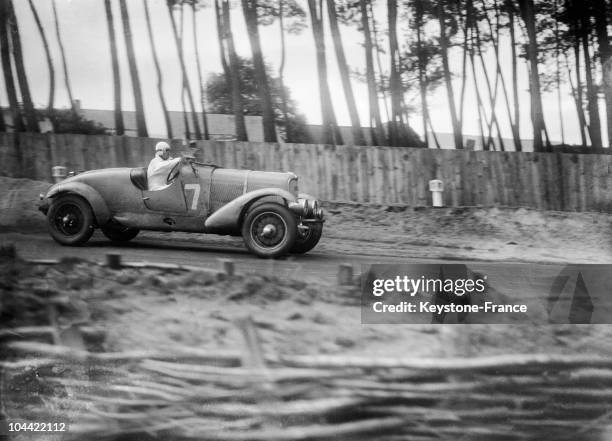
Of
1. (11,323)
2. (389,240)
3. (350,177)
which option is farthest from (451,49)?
(11,323)

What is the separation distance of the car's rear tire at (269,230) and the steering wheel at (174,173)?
493 millimetres

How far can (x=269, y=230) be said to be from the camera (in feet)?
12.0

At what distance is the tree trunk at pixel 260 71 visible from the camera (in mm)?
3512

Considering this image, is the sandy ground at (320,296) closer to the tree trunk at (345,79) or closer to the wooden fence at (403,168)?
the wooden fence at (403,168)

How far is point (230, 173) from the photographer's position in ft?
12.3

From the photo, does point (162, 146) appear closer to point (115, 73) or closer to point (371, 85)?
point (115, 73)

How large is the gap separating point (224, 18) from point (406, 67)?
108 cm

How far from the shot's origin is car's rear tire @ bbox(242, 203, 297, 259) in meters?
3.62

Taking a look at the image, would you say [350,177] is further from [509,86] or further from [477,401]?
[477,401]

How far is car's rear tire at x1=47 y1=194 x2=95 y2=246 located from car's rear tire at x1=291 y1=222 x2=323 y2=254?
122 cm

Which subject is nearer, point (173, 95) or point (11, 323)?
point (11, 323)

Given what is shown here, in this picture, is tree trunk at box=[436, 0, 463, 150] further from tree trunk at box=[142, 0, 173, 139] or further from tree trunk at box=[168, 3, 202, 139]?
tree trunk at box=[142, 0, 173, 139]

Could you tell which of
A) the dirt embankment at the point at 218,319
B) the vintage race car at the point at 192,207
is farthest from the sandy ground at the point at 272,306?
the vintage race car at the point at 192,207

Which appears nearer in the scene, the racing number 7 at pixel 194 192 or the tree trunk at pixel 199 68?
the tree trunk at pixel 199 68
